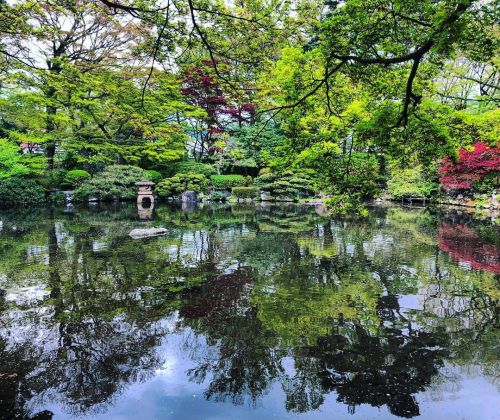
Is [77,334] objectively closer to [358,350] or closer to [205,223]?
[358,350]

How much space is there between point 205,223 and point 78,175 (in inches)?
393

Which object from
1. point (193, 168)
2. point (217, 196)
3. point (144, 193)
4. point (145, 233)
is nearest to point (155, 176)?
point (193, 168)

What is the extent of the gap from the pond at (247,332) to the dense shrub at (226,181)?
560 inches

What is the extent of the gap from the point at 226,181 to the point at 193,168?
212 cm

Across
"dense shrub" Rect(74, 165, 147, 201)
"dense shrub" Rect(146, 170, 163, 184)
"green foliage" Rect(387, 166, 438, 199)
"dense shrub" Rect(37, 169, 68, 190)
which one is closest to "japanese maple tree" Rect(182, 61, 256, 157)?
"dense shrub" Rect(146, 170, 163, 184)

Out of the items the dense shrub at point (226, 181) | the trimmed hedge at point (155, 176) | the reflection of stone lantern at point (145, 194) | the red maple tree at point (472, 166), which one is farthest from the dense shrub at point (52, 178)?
the red maple tree at point (472, 166)

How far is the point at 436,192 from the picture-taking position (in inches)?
835

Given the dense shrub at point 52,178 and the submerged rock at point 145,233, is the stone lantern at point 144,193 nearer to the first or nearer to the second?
the dense shrub at point 52,178

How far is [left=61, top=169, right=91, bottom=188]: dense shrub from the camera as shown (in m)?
18.9

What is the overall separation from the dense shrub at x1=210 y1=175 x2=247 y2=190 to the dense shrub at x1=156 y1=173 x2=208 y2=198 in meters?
0.97

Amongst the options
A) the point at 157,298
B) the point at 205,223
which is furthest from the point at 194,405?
the point at 205,223

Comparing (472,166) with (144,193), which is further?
(144,193)

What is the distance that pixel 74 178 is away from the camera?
19.0 m

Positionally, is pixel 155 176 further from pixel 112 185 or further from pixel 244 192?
pixel 244 192
